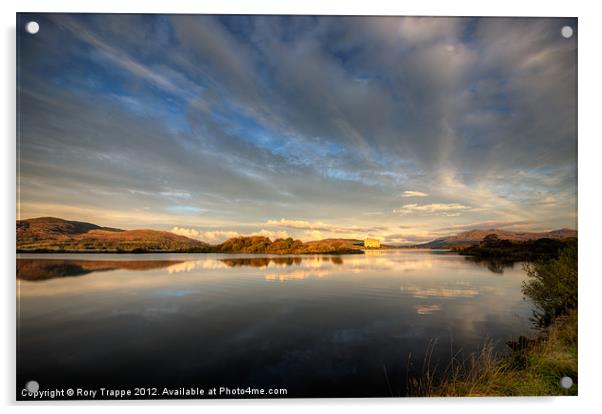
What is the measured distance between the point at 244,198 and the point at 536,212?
183 inches

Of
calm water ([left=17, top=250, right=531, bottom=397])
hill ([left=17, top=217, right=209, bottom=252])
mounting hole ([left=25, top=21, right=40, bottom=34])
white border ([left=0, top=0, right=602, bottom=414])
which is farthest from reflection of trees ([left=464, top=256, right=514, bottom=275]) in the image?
mounting hole ([left=25, top=21, right=40, bottom=34])

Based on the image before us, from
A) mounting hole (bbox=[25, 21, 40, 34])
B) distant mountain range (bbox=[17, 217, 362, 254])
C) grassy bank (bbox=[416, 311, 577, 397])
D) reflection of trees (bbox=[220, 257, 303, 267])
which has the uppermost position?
mounting hole (bbox=[25, 21, 40, 34])

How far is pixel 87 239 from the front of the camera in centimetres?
376

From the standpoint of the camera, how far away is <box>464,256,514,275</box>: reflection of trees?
401cm

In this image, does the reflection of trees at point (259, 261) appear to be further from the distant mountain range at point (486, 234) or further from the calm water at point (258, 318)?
the distant mountain range at point (486, 234)

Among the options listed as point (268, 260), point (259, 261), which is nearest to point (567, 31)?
point (268, 260)

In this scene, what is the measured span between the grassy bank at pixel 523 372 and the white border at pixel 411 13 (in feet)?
0.37

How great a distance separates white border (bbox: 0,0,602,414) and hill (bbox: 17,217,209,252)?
0.65 feet

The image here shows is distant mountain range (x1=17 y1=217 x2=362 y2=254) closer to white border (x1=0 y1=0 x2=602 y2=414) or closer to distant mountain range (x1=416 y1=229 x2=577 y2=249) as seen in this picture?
white border (x1=0 y1=0 x2=602 y2=414)

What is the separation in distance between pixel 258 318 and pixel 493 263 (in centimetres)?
419

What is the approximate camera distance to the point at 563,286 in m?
3.45

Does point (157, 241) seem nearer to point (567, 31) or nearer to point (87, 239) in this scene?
point (87, 239)

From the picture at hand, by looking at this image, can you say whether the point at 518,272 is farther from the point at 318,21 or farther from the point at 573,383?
the point at 318,21

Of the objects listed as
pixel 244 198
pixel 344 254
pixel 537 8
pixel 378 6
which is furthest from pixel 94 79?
pixel 537 8
